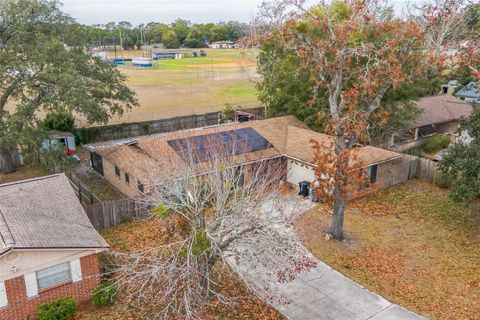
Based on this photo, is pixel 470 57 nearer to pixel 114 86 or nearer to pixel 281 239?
pixel 281 239

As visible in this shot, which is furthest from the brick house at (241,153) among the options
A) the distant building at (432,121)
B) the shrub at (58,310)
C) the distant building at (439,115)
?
the distant building at (439,115)

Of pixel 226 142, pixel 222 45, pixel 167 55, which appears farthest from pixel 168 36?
pixel 226 142

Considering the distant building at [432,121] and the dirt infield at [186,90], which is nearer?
the distant building at [432,121]

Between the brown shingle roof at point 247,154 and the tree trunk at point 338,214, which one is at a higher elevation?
the brown shingle roof at point 247,154

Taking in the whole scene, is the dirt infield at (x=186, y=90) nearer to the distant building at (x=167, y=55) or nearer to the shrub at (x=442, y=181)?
the shrub at (x=442, y=181)

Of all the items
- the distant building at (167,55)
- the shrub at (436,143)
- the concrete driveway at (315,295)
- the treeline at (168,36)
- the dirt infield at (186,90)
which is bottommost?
the concrete driveway at (315,295)
